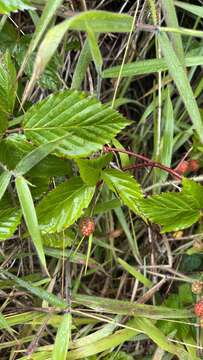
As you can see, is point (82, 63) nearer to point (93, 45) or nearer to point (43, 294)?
point (93, 45)

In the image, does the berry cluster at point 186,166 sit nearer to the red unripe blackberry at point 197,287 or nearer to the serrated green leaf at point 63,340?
the red unripe blackberry at point 197,287

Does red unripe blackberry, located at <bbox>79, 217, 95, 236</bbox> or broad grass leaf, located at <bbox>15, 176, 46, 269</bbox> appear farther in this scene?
red unripe blackberry, located at <bbox>79, 217, 95, 236</bbox>

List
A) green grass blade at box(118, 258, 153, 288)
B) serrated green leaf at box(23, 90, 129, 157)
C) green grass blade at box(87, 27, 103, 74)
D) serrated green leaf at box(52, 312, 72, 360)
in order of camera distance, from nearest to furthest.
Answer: green grass blade at box(87, 27, 103, 74) → serrated green leaf at box(23, 90, 129, 157) → serrated green leaf at box(52, 312, 72, 360) → green grass blade at box(118, 258, 153, 288)

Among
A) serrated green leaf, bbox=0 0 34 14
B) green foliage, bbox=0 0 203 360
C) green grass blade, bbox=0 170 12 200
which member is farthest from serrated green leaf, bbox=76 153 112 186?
serrated green leaf, bbox=0 0 34 14

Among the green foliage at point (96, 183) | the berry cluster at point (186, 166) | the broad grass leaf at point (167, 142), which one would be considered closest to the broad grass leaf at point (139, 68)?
the green foliage at point (96, 183)

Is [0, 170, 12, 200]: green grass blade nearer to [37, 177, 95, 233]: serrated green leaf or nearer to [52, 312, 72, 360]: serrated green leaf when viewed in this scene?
[37, 177, 95, 233]: serrated green leaf

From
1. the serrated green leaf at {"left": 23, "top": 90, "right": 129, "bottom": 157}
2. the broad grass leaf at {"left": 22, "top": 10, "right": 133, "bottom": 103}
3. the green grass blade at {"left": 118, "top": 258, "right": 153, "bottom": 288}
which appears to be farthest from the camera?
the green grass blade at {"left": 118, "top": 258, "right": 153, "bottom": 288}
